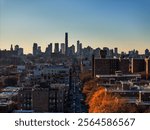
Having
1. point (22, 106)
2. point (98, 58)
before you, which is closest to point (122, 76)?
point (98, 58)

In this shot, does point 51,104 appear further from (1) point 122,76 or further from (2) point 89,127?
(1) point 122,76

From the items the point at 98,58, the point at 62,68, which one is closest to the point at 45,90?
the point at 98,58

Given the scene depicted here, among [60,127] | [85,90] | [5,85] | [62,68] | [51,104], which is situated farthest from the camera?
[62,68]

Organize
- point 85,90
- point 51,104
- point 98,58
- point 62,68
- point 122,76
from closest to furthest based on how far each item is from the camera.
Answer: point 51,104
point 85,90
point 122,76
point 98,58
point 62,68

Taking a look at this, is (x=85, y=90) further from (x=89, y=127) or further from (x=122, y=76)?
(x=89, y=127)

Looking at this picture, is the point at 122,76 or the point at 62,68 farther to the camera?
the point at 62,68

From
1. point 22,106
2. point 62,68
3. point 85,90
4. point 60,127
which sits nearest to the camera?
point 60,127

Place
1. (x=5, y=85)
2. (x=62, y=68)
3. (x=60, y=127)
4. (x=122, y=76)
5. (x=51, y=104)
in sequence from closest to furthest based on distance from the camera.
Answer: (x=60, y=127)
(x=51, y=104)
(x=5, y=85)
(x=122, y=76)
(x=62, y=68)

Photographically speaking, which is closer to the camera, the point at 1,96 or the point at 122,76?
the point at 1,96

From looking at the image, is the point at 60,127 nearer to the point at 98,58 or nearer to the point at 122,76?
the point at 122,76
